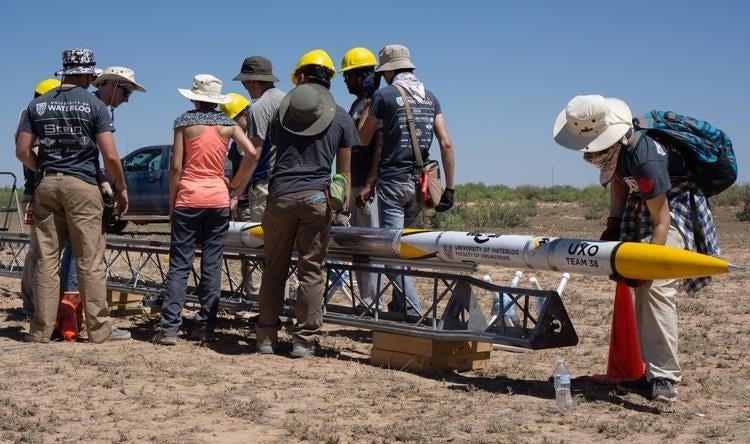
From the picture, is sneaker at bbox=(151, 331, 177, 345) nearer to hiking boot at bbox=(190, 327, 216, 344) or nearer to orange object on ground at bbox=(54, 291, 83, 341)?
hiking boot at bbox=(190, 327, 216, 344)

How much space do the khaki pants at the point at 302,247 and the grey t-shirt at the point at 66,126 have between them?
1.54 metres

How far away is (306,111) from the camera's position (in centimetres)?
704

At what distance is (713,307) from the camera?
395 inches

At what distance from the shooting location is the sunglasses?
841cm

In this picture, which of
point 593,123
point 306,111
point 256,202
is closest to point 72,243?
point 256,202

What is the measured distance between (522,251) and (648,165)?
1217 millimetres

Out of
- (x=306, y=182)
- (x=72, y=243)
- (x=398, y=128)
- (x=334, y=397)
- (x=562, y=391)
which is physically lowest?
(x=334, y=397)

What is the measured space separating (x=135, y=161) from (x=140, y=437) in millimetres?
16801

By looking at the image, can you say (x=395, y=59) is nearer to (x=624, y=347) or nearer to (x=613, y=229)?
(x=613, y=229)

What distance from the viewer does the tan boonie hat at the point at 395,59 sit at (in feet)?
25.7

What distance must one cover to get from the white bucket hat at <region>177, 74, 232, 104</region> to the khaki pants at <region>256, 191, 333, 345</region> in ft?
3.52

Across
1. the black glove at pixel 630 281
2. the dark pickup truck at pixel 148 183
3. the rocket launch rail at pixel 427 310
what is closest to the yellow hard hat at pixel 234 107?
the rocket launch rail at pixel 427 310

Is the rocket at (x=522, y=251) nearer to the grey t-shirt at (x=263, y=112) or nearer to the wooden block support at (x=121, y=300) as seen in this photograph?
the grey t-shirt at (x=263, y=112)

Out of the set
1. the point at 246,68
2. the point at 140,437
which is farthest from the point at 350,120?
the point at 140,437
